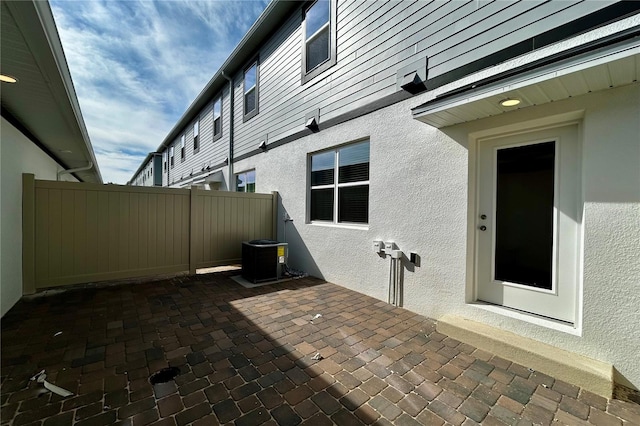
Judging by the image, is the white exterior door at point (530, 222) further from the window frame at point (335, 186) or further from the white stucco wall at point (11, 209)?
the white stucco wall at point (11, 209)

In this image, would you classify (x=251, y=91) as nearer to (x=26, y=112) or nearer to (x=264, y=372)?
(x=26, y=112)

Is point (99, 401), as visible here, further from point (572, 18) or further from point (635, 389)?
point (572, 18)

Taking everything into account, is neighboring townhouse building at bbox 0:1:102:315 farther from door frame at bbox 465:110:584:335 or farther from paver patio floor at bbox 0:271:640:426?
door frame at bbox 465:110:584:335

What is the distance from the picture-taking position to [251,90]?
26.2 feet

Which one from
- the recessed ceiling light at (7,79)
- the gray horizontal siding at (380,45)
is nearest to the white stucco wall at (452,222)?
the gray horizontal siding at (380,45)

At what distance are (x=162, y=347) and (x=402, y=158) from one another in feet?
12.3

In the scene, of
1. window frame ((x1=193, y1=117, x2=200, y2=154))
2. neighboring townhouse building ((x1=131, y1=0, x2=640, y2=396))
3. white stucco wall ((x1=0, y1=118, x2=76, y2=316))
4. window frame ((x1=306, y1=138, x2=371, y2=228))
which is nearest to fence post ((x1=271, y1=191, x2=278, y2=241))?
neighboring townhouse building ((x1=131, y1=0, x2=640, y2=396))

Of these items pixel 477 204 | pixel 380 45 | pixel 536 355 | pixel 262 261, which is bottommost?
pixel 536 355

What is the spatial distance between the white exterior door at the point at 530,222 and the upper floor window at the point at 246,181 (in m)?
6.46

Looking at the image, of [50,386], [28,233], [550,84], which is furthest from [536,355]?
[28,233]

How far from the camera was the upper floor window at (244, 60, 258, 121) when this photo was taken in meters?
7.65

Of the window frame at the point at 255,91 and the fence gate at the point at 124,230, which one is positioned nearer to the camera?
the fence gate at the point at 124,230

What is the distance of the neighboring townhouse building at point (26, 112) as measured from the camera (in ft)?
5.84

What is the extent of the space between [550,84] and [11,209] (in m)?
6.41
